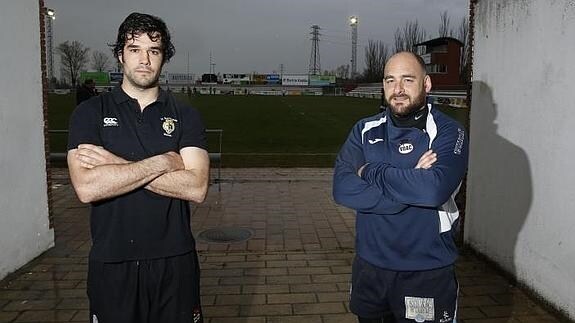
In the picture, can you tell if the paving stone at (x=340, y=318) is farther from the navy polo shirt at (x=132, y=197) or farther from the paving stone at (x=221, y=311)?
the navy polo shirt at (x=132, y=197)

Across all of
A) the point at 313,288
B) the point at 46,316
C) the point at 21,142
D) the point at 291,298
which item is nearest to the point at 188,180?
the point at 291,298

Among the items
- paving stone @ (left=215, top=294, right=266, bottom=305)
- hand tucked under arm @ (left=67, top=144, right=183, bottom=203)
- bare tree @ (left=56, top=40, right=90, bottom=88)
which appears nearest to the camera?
hand tucked under arm @ (left=67, top=144, right=183, bottom=203)

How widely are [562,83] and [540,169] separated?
71cm

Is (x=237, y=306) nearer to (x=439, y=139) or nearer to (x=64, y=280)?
(x=64, y=280)

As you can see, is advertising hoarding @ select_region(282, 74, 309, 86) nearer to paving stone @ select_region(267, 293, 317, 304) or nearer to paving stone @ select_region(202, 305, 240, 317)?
paving stone @ select_region(267, 293, 317, 304)

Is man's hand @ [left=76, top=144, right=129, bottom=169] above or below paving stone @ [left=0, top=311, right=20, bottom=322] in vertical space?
above

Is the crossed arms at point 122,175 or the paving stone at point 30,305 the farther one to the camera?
the paving stone at point 30,305

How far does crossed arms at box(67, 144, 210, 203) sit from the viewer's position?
2.23m

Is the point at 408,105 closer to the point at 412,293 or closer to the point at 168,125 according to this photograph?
the point at 412,293

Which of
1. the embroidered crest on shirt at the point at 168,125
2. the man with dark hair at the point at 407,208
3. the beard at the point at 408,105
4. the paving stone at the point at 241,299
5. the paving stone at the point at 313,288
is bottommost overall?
the paving stone at the point at 241,299

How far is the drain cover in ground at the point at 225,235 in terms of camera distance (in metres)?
5.94

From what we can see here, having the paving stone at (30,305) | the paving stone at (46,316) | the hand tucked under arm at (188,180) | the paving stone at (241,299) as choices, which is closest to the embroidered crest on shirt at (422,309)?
the hand tucked under arm at (188,180)

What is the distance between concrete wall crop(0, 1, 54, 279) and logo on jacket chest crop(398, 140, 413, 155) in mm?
3739

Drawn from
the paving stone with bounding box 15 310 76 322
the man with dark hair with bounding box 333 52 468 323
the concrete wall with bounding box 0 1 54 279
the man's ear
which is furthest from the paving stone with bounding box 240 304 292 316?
the concrete wall with bounding box 0 1 54 279
